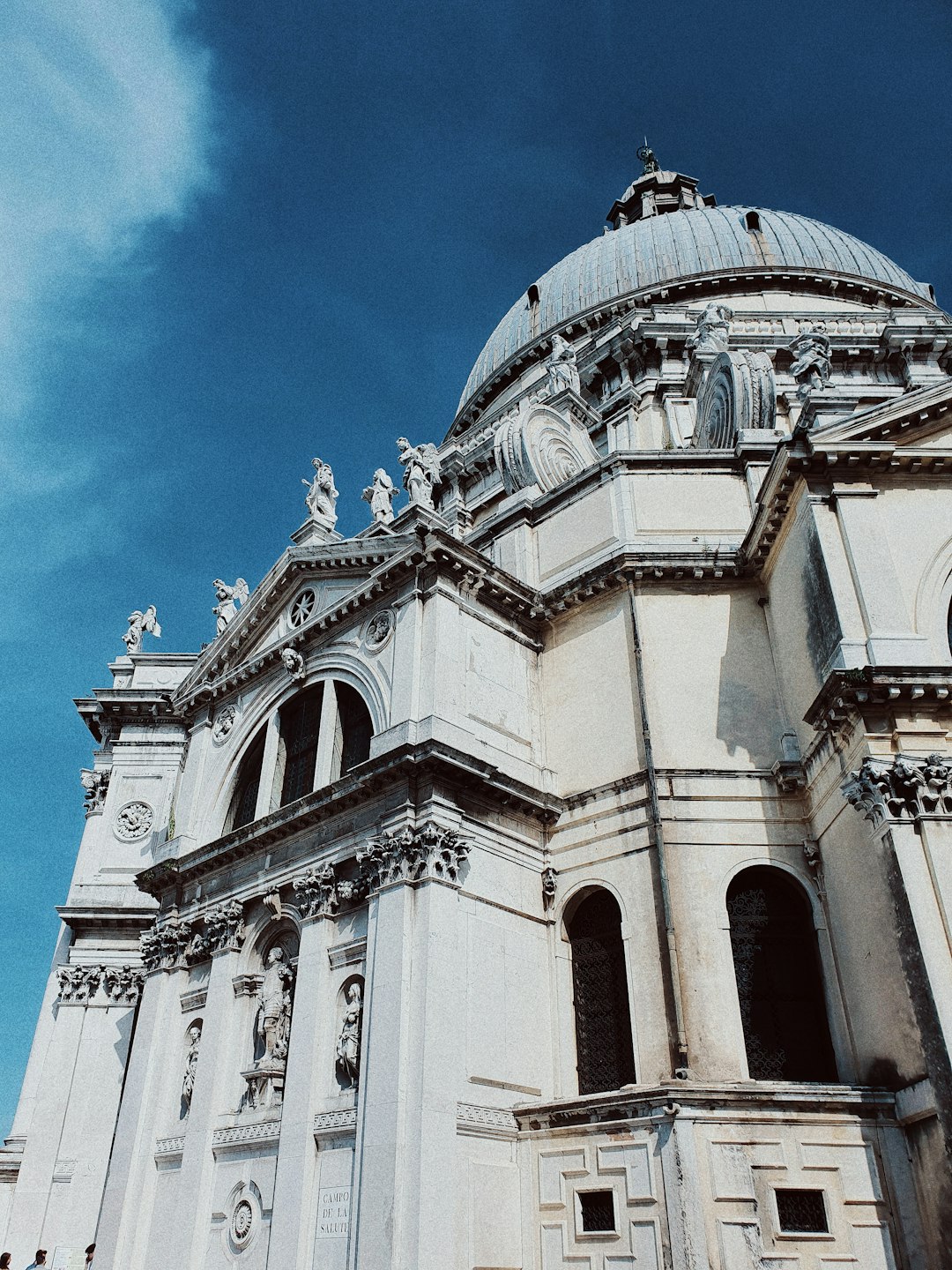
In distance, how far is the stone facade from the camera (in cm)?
1368

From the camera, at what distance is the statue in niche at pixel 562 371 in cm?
2917

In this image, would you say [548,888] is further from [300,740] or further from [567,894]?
[300,740]

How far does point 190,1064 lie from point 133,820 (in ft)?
34.2

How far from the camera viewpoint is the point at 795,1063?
15445mm

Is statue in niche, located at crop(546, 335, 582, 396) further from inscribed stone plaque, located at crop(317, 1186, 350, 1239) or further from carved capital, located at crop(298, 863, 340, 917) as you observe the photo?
inscribed stone plaque, located at crop(317, 1186, 350, 1239)

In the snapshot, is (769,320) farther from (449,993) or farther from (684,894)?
(449,993)

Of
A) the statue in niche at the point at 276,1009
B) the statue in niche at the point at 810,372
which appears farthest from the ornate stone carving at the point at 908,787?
the statue in niche at the point at 276,1009

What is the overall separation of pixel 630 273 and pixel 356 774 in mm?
27769

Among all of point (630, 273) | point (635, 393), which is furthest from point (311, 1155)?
point (630, 273)

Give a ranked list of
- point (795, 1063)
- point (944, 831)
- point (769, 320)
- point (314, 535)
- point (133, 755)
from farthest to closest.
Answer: point (769, 320) < point (133, 755) < point (314, 535) < point (795, 1063) < point (944, 831)

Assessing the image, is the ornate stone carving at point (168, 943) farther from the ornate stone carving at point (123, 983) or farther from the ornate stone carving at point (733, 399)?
the ornate stone carving at point (733, 399)

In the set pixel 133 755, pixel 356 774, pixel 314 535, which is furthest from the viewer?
pixel 133 755

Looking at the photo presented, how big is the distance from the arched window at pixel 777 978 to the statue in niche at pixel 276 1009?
26.1ft

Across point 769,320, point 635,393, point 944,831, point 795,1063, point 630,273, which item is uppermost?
point 630,273
